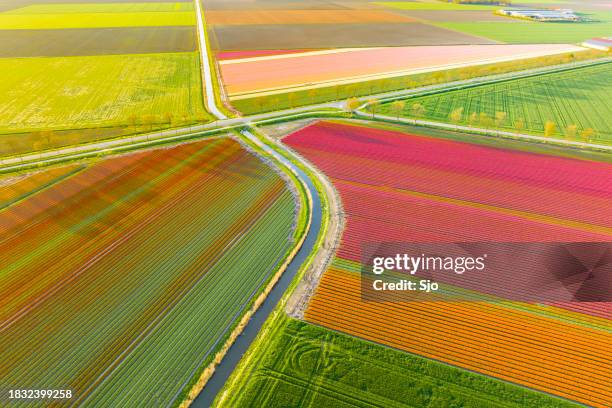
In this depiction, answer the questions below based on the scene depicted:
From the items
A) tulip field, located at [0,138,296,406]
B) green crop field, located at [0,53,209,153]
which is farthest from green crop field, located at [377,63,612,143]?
green crop field, located at [0,53,209,153]

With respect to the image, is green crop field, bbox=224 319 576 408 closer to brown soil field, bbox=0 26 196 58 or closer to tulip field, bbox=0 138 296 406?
tulip field, bbox=0 138 296 406

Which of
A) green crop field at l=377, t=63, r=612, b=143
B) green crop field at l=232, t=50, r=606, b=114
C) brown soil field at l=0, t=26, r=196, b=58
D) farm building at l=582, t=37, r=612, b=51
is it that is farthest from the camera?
farm building at l=582, t=37, r=612, b=51

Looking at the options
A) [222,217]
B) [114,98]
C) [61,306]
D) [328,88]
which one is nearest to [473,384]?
[222,217]

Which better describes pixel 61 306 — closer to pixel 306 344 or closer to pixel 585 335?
pixel 306 344

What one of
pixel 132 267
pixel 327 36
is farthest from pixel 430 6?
pixel 132 267

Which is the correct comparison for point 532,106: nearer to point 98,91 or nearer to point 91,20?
point 98,91
